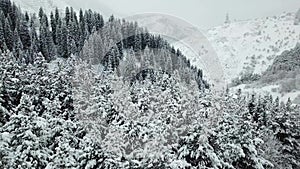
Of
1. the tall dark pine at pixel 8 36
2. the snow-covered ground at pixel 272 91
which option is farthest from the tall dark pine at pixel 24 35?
the snow-covered ground at pixel 272 91

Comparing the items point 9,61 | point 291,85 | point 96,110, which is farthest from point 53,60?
point 291,85

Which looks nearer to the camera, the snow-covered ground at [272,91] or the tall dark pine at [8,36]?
the tall dark pine at [8,36]

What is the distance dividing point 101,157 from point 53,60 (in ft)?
233

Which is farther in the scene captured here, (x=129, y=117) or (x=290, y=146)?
(x=290, y=146)

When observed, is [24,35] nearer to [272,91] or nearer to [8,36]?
[8,36]

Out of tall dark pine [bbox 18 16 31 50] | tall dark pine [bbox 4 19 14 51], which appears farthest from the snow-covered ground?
tall dark pine [bbox 4 19 14 51]

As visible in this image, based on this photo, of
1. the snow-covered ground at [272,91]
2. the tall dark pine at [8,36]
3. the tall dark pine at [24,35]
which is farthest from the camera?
the snow-covered ground at [272,91]

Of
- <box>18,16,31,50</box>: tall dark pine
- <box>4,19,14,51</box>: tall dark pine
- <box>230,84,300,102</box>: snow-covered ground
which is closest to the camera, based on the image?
<box>4,19,14,51</box>: tall dark pine

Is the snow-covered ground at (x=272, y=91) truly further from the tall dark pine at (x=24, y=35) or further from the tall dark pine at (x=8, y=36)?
the tall dark pine at (x=8, y=36)

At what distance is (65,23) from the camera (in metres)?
104

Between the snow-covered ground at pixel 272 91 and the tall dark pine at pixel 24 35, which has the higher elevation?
the tall dark pine at pixel 24 35

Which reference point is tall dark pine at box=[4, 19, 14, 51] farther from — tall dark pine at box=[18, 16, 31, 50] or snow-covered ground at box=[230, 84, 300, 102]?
snow-covered ground at box=[230, 84, 300, 102]

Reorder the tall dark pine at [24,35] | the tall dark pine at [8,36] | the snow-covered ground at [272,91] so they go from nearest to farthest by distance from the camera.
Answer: the tall dark pine at [8,36], the tall dark pine at [24,35], the snow-covered ground at [272,91]

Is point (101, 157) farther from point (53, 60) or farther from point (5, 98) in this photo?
point (53, 60)
